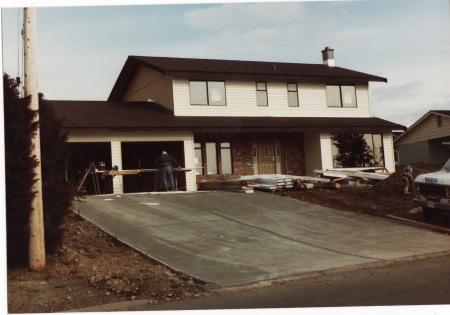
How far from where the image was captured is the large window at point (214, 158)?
23.5 metres

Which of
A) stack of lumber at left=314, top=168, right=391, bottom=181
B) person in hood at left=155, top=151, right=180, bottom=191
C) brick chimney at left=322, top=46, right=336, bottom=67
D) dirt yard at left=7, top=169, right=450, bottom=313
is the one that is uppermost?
brick chimney at left=322, top=46, right=336, bottom=67

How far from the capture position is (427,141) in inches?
979

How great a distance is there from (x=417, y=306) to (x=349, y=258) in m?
3.62

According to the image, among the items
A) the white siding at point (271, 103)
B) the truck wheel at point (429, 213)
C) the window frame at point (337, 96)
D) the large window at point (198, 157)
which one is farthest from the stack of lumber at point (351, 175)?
the truck wheel at point (429, 213)

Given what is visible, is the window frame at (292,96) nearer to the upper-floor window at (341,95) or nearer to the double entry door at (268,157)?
the upper-floor window at (341,95)

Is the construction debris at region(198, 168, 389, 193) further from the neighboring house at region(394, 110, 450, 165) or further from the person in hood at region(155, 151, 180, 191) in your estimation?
the neighboring house at region(394, 110, 450, 165)

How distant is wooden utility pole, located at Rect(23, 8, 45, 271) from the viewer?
9461 mm

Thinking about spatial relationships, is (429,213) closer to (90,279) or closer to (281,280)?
(281,280)

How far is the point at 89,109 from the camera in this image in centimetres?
2245

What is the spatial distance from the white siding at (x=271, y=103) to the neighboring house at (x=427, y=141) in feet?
8.94

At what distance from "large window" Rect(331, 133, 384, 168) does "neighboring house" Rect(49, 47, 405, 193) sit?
0.05 m

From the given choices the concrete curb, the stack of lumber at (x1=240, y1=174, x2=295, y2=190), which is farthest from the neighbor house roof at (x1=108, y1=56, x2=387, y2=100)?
the concrete curb

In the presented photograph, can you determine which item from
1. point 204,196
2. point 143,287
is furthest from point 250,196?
point 143,287

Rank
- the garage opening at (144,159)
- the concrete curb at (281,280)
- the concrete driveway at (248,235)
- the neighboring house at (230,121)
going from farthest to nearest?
the garage opening at (144,159), the neighboring house at (230,121), the concrete driveway at (248,235), the concrete curb at (281,280)
